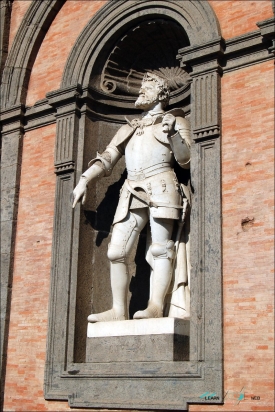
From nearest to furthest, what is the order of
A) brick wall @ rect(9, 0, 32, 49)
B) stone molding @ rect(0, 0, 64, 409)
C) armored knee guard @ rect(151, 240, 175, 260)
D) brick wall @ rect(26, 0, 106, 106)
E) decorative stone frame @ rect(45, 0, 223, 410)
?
1. decorative stone frame @ rect(45, 0, 223, 410)
2. armored knee guard @ rect(151, 240, 175, 260)
3. stone molding @ rect(0, 0, 64, 409)
4. brick wall @ rect(26, 0, 106, 106)
5. brick wall @ rect(9, 0, 32, 49)

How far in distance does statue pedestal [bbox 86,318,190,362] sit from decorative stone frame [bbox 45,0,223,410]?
5.1 inches

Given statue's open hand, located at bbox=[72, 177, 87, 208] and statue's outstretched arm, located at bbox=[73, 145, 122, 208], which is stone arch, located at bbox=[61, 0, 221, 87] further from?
statue's open hand, located at bbox=[72, 177, 87, 208]

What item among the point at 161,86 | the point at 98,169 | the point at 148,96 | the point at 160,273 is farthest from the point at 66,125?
the point at 160,273

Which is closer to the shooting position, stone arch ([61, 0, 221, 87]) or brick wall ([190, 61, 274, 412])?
brick wall ([190, 61, 274, 412])

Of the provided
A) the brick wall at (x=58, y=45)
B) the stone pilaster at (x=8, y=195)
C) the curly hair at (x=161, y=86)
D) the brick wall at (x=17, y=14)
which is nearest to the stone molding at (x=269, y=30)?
the curly hair at (x=161, y=86)

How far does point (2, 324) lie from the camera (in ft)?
33.3

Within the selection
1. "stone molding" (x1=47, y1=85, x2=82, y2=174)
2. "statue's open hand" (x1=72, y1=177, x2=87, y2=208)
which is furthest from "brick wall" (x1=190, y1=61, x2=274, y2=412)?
"stone molding" (x1=47, y1=85, x2=82, y2=174)

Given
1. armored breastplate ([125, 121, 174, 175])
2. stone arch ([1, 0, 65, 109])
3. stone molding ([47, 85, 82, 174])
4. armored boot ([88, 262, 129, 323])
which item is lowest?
armored boot ([88, 262, 129, 323])

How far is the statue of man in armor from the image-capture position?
29.0ft

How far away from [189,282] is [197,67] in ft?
9.01

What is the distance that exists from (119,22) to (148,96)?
1.45 m

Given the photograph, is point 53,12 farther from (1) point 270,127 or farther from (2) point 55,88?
(1) point 270,127

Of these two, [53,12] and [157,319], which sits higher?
[53,12]

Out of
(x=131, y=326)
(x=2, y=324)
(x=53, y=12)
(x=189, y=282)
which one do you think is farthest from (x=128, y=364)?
(x=53, y=12)
